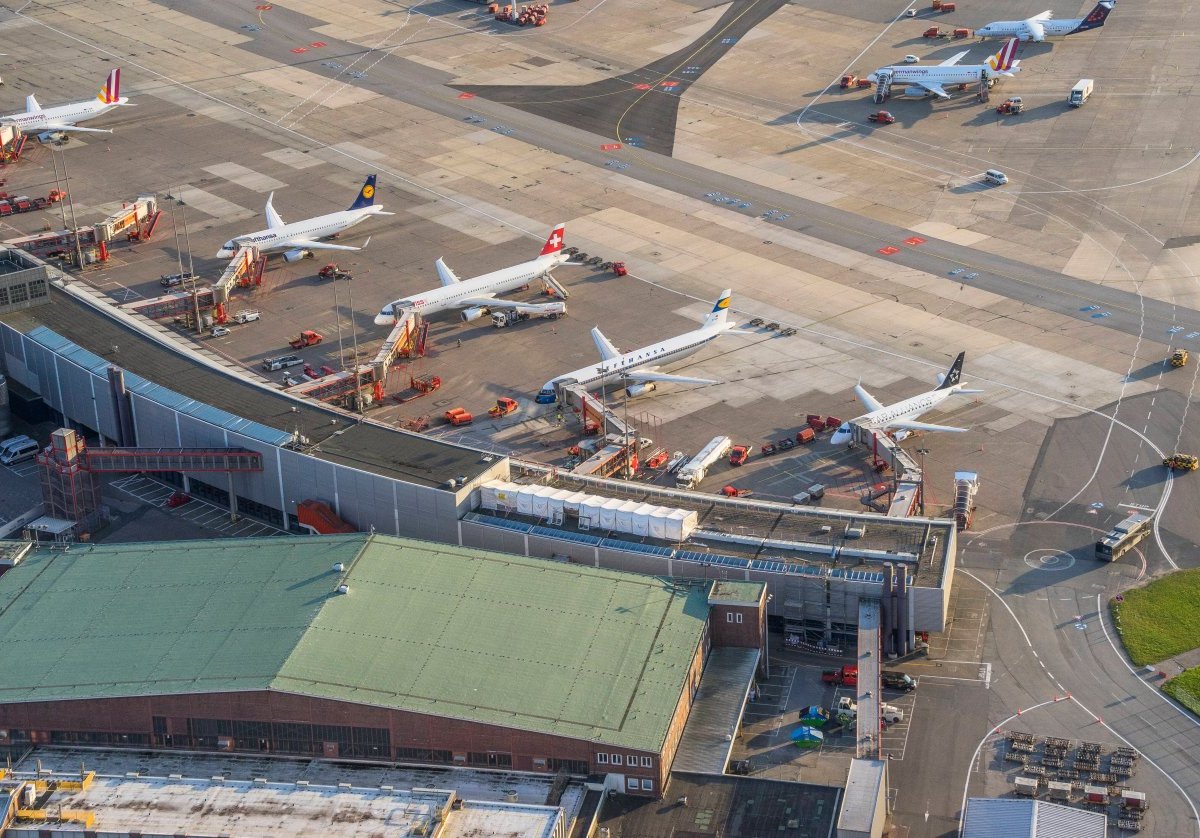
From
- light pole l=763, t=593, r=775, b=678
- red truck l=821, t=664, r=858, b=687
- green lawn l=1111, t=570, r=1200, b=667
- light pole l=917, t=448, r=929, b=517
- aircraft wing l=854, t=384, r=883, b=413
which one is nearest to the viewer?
red truck l=821, t=664, r=858, b=687

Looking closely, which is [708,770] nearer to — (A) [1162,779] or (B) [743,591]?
(B) [743,591]

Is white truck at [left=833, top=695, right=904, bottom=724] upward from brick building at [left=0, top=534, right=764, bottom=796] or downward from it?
downward

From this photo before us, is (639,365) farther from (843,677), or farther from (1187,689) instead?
(1187,689)

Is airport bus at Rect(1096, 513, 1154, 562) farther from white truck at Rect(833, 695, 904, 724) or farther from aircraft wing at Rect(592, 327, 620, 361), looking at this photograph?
aircraft wing at Rect(592, 327, 620, 361)

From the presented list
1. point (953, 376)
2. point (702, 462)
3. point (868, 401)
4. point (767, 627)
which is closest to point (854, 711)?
point (767, 627)

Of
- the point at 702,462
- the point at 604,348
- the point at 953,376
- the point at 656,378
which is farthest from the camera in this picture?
the point at 604,348

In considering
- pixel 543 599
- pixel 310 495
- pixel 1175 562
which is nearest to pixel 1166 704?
pixel 1175 562

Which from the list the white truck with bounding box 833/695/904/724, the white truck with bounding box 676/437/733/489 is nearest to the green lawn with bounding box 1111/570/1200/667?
the white truck with bounding box 833/695/904/724

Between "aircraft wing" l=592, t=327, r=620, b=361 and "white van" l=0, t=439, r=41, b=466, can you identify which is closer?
"white van" l=0, t=439, r=41, b=466
